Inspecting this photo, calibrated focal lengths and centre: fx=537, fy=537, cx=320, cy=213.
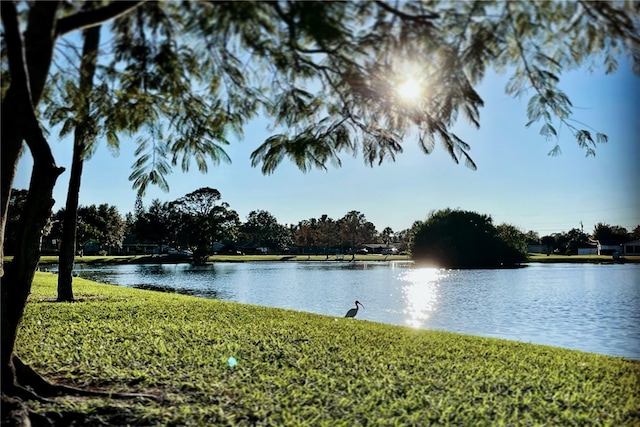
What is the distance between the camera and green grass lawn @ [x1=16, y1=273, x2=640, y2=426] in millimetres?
4031

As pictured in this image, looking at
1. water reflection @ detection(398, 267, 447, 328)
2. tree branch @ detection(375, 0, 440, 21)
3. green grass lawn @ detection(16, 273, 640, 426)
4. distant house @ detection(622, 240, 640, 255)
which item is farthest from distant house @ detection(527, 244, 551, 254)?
tree branch @ detection(375, 0, 440, 21)

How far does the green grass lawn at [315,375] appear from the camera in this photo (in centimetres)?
403

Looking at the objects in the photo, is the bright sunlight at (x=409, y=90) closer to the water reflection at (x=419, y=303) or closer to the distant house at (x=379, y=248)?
the water reflection at (x=419, y=303)

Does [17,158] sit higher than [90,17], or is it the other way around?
[90,17]

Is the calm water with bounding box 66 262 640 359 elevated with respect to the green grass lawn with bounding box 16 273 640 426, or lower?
lower

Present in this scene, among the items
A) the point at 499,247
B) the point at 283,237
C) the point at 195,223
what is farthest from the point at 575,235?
the point at 195,223

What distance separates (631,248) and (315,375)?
2911 inches

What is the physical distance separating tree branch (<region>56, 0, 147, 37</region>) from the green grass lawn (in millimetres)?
2747

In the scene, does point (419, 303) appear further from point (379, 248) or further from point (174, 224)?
point (379, 248)

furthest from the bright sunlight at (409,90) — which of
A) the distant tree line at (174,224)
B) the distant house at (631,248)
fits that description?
the distant house at (631,248)

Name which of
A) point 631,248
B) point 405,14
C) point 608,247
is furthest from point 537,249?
point 405,14

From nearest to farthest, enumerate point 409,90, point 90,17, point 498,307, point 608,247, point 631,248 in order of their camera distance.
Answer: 1. point 90,17
2. point 409,90
3. point 498,307
4. point 631,248
5. point 608,247

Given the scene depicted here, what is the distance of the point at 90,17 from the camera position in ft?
12.2

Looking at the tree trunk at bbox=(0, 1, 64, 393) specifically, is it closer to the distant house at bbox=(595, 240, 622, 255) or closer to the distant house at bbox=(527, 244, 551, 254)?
the distant house at bbox=(595, 240, 622, 255)
